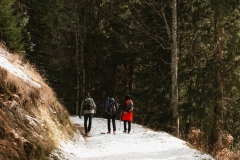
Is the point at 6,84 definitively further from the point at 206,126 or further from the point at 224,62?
→ the point at 206,126

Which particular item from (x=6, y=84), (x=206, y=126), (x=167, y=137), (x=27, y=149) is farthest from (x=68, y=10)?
(x=27, y=149)

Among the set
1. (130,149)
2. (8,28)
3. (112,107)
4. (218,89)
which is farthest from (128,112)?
(8,28)

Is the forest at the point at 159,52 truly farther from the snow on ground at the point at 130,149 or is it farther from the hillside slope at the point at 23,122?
the hillside slope at the point at 23,122

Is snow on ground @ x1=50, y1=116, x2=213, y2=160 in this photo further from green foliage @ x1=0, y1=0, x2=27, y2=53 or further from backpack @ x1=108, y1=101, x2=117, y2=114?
green foliage @ x1=0, y1=0, x2=27, y2=53

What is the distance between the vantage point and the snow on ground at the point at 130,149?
31.5 feet

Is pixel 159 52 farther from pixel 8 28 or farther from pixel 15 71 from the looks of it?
pixel 15 71

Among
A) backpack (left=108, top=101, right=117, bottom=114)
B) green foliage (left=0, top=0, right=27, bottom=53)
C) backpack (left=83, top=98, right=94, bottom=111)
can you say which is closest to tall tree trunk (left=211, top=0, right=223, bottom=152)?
backpack (left=108, top=101, right=117, bottom=114)

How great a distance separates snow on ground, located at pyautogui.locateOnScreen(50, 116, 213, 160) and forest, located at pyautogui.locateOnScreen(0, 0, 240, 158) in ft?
7.80

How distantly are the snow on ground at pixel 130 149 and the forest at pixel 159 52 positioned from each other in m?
2.38

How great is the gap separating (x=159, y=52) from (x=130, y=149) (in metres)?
13.2

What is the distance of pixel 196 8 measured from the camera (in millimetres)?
19938

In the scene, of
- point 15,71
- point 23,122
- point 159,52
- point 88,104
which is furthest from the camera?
point 159,52

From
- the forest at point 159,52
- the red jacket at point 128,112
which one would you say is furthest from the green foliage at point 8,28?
the red jacket at point 128,112

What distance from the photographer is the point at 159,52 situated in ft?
75.8
